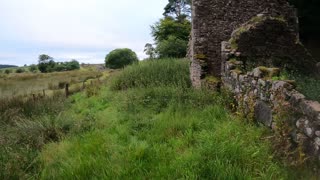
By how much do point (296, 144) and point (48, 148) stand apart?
5392mm

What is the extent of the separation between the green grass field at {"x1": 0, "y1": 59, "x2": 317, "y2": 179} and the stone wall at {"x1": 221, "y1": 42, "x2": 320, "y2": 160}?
1.10 feet

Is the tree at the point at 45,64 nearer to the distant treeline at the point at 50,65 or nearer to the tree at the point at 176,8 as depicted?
the distant treeline at the point at 50,65

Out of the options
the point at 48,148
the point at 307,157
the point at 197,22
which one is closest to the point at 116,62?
the point at 197,22

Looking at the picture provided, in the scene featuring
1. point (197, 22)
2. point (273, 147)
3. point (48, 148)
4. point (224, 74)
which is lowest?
point (48, 148)

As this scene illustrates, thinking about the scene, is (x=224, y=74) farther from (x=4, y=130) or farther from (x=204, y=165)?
(x=4, y=130)

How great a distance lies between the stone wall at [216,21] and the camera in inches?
487

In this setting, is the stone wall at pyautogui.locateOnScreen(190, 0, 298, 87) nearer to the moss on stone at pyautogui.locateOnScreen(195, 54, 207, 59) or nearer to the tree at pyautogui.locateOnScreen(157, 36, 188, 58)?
the moss on stone at pyautogui.locateOnScreen(195, 54, 207, 59)

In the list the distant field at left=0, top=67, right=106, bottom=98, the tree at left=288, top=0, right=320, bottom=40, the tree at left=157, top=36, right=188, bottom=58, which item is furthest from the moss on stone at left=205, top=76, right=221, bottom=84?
the tree at left=157, top=36, right=188, bottom=58

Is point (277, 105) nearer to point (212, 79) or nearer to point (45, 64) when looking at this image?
point (212, 79)

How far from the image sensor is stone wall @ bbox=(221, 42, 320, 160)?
15.8 ft

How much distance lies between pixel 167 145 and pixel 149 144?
0.37 metres

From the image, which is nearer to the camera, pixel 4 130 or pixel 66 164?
pixel 66 164

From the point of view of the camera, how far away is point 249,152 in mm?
5594

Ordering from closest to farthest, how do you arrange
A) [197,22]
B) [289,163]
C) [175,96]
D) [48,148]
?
[289,163] → [48,148] → [175,96] → [197,22]
